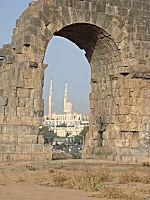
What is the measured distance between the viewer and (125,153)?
64.7ft

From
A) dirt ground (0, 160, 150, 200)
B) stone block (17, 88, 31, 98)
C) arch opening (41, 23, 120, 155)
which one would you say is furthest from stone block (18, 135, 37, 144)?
arch opening (41, 23, 120, 155)

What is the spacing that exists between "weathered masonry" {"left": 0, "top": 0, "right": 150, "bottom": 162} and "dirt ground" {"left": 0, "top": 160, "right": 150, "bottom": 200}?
3.06 meters

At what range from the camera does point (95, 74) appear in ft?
72.1

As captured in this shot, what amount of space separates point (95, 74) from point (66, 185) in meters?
10.7

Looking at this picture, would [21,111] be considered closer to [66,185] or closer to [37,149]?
→ [37,149]

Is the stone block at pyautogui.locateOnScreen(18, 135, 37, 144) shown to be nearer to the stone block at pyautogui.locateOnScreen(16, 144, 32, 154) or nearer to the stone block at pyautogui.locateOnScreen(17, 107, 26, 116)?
the stone block at pyautogui.locateOnScreen(16, 144, 32, 154)

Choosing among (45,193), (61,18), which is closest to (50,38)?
(61,18)

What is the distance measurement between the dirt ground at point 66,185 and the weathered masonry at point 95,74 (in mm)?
3058

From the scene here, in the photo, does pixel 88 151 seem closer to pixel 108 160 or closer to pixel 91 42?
pixel 108 160

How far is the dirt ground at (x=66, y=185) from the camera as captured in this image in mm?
10171

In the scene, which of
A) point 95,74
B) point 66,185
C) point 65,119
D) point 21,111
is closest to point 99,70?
point 95,74

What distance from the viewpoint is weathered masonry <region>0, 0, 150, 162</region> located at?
18.4m

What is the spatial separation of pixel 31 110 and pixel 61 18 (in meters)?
3.85

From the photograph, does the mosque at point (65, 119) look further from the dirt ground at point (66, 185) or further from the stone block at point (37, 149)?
the dirt ground at point (66, 185)
